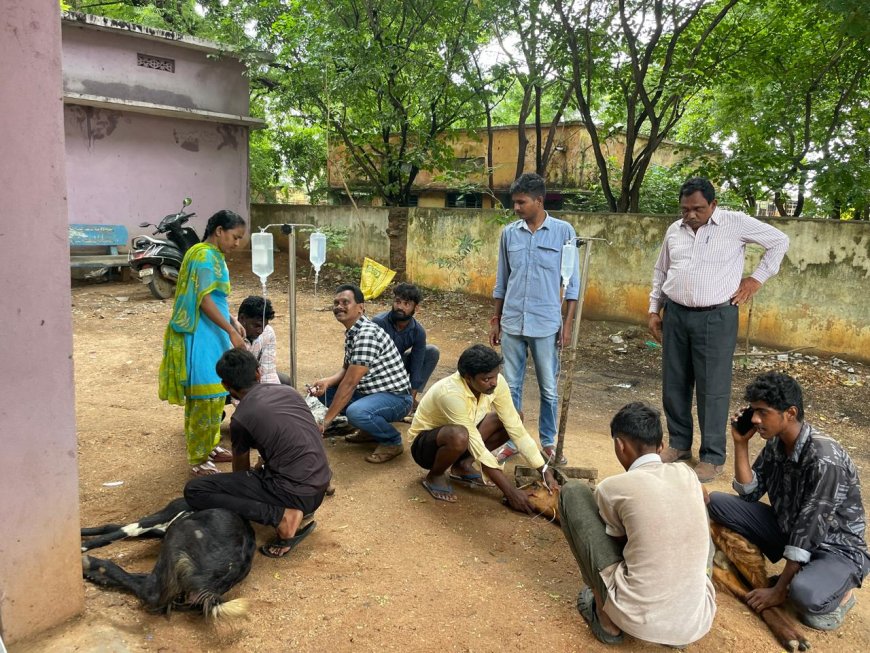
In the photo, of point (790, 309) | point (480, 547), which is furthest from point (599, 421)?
point (790, 309)

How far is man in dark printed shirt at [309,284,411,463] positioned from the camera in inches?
158

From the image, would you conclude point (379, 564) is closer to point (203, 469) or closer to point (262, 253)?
point (203, 469)

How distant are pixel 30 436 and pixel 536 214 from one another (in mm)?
2942

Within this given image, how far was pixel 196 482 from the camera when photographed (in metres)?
2.96

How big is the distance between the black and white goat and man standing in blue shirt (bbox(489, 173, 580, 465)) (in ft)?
6.46

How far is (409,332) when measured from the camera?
4.68 meters

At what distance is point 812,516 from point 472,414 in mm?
1649

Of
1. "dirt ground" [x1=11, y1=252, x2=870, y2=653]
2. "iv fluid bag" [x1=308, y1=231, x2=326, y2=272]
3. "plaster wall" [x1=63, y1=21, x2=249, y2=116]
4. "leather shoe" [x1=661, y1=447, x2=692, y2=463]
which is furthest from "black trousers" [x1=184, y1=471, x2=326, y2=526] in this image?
"plaster wall" [x1=63, y1=21, x2=249, y2=116]

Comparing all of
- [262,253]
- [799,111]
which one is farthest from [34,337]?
[799,111]

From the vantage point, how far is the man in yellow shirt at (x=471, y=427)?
339 centimetres

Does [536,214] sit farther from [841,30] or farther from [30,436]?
[841,30]

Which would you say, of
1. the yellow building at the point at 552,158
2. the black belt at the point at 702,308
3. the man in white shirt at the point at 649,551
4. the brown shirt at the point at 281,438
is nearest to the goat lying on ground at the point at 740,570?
the man in white shirt at the point at 649,551

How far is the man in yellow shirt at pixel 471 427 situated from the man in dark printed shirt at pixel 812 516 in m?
1.19

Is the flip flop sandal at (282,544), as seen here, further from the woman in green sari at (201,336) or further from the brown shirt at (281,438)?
the woman in green sari at (201,336)
